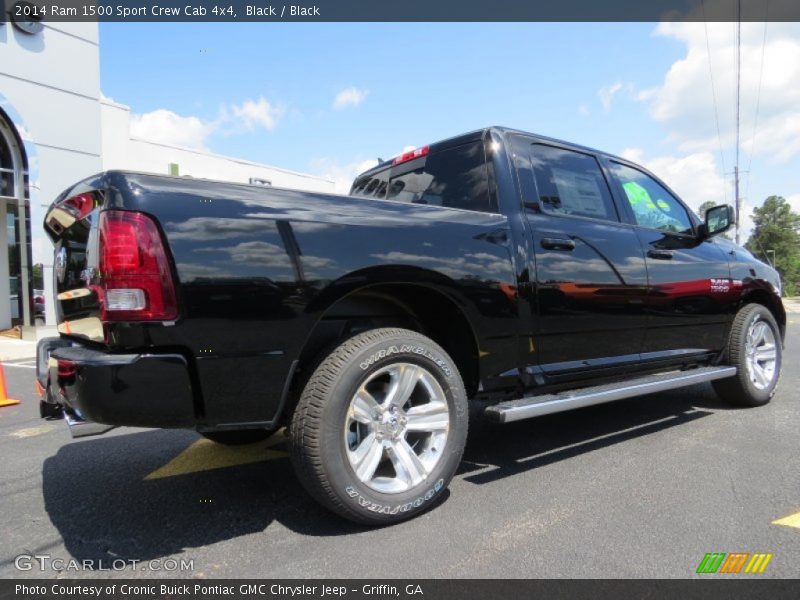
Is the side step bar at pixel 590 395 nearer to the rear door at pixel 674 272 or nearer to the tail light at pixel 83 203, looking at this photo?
the rear door at pixel 674 272

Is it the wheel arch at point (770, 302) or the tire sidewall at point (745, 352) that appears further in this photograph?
the wheel arch at point (770, 302)

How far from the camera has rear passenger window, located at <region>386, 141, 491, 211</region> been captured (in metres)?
3.34

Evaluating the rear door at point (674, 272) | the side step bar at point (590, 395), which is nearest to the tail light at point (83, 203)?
the side step bar at point (590, 395)

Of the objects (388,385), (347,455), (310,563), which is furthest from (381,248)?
(310,563)

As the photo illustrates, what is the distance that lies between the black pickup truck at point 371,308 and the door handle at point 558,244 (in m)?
0.01

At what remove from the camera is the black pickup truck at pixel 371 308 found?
2.14 meters

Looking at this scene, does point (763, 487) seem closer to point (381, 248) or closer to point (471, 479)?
point (471, 479)

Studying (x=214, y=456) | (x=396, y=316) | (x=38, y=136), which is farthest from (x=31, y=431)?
(x=38, y=136)

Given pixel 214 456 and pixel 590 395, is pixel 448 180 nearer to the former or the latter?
pixel 590 395

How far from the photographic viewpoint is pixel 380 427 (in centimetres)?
260

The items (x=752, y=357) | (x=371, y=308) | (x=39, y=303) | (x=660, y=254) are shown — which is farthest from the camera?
(x=39, y=303)

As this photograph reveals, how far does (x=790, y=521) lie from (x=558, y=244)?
1739 mm

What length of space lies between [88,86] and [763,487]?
15.7 metres

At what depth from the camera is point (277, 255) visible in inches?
91.1
